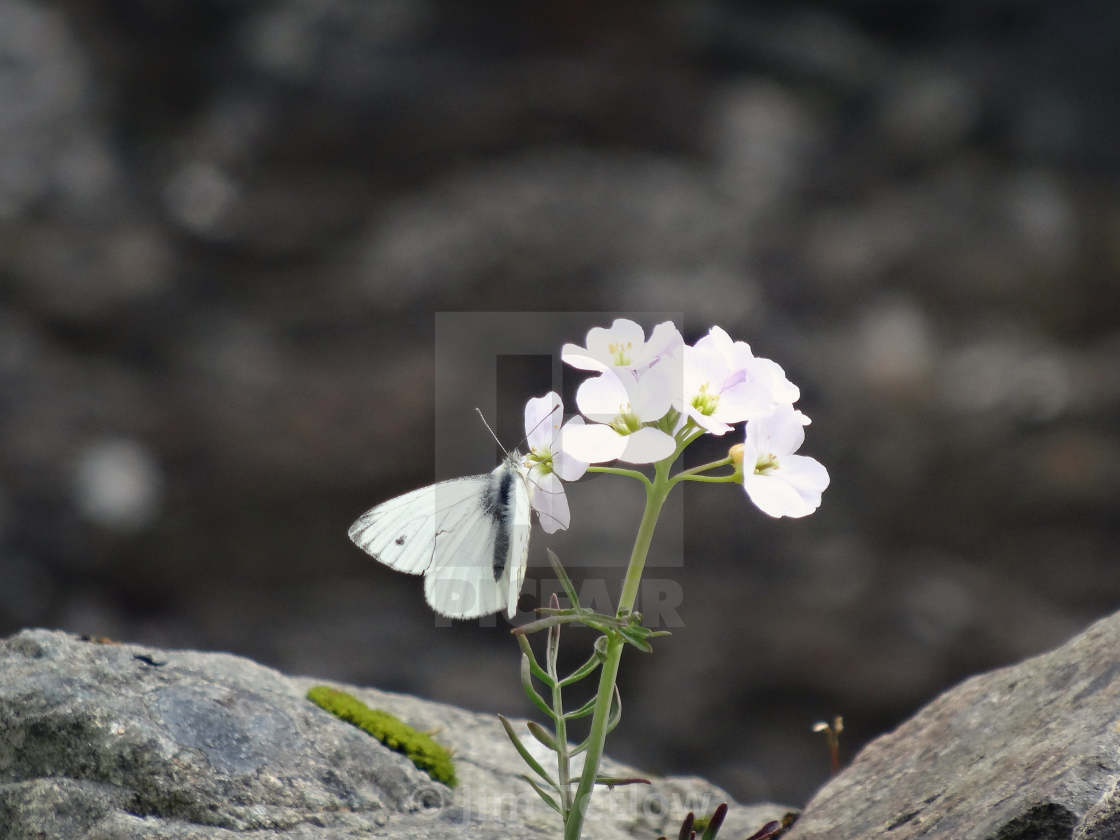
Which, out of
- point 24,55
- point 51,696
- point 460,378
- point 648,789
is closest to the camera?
point 51,696

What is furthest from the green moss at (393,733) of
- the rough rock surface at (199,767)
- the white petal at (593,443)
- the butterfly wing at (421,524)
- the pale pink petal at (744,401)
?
the pale pink petal at (744,401)

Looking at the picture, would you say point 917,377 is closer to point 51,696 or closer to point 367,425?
point 367,425

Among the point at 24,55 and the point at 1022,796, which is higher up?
the point at 24,55

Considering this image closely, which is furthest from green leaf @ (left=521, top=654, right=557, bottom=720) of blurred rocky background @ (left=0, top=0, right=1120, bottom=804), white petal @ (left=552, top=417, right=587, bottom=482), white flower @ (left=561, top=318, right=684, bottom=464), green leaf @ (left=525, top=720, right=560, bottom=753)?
blurred rocky background @ (left=0, top=0, right=1120, bottom=804)

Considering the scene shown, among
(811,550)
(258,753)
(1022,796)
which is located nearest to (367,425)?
(811,550)

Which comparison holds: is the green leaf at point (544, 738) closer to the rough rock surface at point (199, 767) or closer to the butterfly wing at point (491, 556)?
the butterfly wing at point (491, 556)

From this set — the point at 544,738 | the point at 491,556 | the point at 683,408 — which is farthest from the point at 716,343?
the point at 544,738

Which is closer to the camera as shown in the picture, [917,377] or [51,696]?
[51,696]
